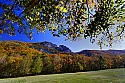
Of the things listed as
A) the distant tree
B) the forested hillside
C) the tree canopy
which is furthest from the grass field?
the tree canopy

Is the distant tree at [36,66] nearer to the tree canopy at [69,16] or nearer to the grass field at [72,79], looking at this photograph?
the grass field at [72,79]

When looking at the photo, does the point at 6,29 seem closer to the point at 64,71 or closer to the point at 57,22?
the point at 57,22

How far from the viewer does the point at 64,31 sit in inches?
392

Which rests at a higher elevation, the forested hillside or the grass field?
the forested hillside

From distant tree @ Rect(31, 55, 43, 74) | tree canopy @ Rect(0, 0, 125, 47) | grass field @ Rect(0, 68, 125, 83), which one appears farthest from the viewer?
distant tree @ Rect(31, 55, 43, 74)

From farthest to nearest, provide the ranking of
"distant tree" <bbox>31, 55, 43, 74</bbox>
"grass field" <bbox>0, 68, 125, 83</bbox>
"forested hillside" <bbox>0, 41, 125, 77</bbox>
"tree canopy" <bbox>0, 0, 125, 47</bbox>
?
"distant tree" <bbox>31, 55, 43, 74</bbox>
"forested hillside" <bbox>0, 41, 125, 77</bbox>
"grass field" <bbox>0, 68, 125, 83</bbox>
"tree canopy" <bbox>0, 0, 125, 47</bbox>

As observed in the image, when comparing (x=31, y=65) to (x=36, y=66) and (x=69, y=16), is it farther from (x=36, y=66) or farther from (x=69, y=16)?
(x=69, y=16)

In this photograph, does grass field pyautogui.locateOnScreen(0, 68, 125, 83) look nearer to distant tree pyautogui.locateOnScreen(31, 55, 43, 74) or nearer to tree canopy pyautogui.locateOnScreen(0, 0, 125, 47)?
distant tree pyautogui.locateOnScreen(31, 55, 43, 74)

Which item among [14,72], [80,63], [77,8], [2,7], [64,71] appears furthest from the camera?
[80,63]

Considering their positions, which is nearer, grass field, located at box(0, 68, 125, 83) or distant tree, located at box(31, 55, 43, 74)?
grass field, located at box(0, 68, 125, 83)

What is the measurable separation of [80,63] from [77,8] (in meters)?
121

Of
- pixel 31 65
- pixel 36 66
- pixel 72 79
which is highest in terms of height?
pixel 31 65

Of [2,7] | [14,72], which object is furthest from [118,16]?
[14,72]

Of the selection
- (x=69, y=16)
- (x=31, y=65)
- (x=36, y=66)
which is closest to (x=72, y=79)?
(x=36, y=66)
